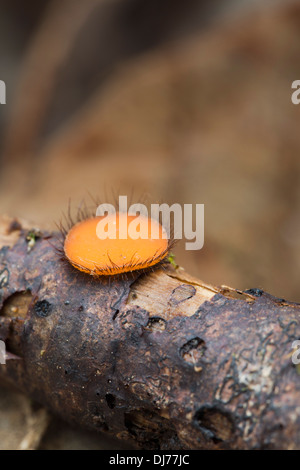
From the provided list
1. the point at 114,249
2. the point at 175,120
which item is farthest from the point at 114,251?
the point at 175,120

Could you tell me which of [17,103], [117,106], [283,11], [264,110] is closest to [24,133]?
[17,103]

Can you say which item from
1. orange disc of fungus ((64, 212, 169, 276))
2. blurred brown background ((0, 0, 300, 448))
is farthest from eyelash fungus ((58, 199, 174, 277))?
blurred brown background ((0, 0, 300, 448))

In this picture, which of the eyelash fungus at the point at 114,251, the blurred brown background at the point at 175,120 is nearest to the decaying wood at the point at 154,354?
the eyelash fungus at the point at 114,251

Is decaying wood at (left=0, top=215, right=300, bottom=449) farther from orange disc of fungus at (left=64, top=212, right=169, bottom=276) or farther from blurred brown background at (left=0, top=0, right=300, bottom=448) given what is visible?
blurred brown background at (left=0, top=0, right=300, bottom=448)

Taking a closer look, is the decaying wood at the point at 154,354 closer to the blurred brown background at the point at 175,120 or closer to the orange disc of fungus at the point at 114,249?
the orange disc of fungus at the point at 114,249

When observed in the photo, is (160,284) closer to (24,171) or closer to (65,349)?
(65,349)
